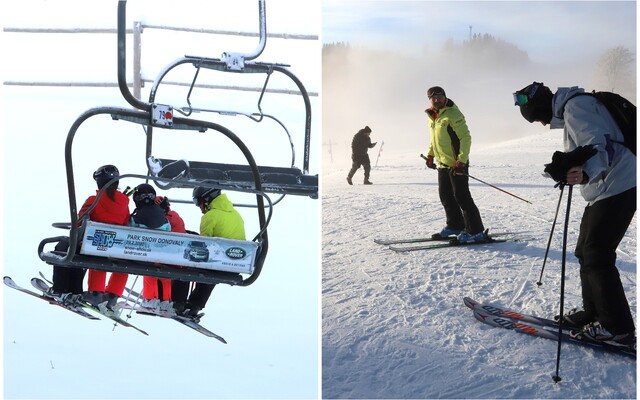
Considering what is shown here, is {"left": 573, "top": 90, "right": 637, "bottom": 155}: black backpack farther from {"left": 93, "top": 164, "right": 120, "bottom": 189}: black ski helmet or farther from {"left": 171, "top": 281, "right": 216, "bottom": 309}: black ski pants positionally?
{"left": 93, "top": 164, "right": 120, "bottom": 189}: black ski helmet

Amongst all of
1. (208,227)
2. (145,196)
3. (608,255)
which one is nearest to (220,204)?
(208,227)

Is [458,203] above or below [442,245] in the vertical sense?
above

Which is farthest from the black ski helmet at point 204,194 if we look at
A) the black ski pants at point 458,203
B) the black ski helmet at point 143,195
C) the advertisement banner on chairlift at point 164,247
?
the black ski pants at point 458,203

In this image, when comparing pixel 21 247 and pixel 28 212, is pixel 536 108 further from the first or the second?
pixel 28 212

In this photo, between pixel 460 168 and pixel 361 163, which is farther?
pixel 361 163

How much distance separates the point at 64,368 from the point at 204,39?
14.0 feet

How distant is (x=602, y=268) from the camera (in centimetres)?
361

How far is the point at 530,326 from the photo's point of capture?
397cm

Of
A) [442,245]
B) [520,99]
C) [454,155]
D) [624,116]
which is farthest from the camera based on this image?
[454,155]

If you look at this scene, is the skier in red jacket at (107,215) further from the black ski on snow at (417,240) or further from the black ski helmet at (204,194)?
the black ski on snow at (417,240)

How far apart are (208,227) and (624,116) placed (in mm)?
1760

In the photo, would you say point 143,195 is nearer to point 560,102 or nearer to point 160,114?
point 160,114

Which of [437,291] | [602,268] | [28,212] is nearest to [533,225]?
[437,291]

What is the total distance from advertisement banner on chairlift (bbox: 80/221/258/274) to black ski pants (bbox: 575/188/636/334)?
1.42 m
